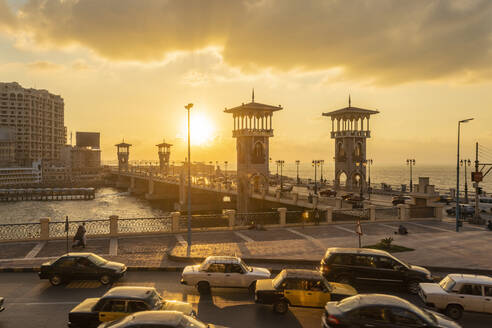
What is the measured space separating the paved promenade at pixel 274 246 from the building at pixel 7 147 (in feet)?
496

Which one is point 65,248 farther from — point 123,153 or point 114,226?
point 123,153

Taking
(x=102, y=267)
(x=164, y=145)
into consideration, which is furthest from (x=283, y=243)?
(x=164, y=145)

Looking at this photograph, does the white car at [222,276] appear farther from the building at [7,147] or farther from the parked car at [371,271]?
the building at [7,147]

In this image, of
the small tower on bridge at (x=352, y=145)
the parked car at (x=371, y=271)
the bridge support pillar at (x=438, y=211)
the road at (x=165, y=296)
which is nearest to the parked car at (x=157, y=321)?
the road at (x=165, y=296)

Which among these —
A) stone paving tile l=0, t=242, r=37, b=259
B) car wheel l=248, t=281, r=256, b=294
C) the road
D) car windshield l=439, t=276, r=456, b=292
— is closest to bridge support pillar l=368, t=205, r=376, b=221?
the road

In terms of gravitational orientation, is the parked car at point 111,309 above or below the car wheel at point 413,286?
above

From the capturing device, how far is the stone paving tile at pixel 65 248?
21.0 m

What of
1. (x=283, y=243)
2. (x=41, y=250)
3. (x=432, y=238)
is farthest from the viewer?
(x=432, y=238)

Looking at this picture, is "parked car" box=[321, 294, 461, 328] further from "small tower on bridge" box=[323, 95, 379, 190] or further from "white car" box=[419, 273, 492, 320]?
"small tower on bridge" box=[323, 95, 379, 190]

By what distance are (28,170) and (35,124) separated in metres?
39.5

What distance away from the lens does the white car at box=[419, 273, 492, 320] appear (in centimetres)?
1213

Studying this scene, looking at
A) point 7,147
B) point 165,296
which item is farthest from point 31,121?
point 165,296

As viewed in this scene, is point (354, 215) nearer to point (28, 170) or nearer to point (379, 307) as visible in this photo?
point (379, 307)

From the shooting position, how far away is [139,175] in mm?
114875
